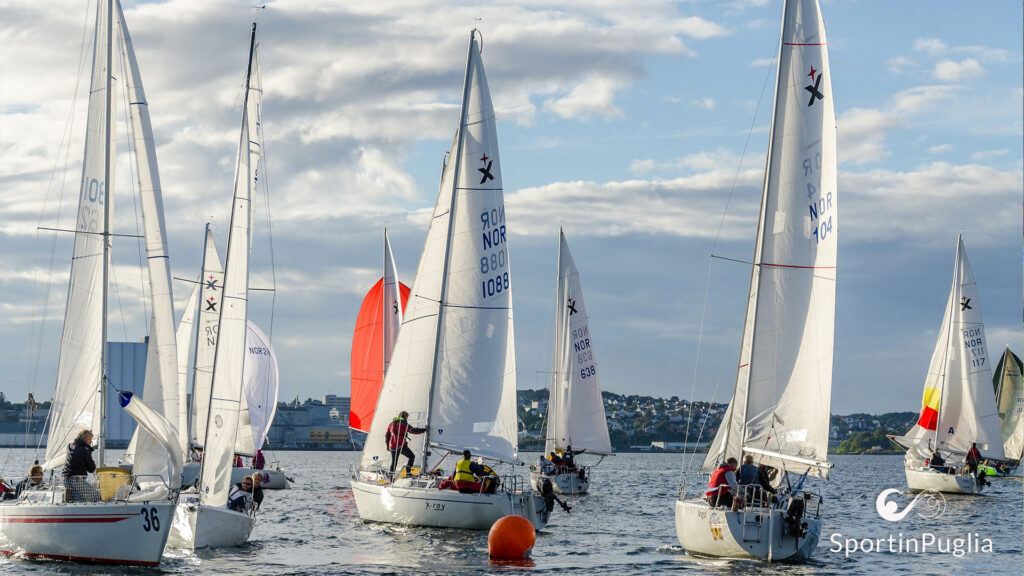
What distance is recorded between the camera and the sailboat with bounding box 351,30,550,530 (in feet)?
84.4

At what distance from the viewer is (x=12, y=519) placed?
63.8ft

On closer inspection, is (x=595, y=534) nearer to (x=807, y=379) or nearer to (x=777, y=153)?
(x=807, y=379)

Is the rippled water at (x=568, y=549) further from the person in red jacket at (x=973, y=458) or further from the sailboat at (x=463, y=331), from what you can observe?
the person in red jacket at (x=973, y=458)

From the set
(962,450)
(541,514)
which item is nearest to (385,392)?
(541,514)

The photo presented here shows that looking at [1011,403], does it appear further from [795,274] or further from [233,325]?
[233,325]

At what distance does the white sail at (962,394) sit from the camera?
4597 centimetres

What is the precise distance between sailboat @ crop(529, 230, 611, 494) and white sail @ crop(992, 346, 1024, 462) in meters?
29.3

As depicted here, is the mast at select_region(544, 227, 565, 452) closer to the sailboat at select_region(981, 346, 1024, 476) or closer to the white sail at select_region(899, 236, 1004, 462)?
the white sail at select_region(899, 236, 1004, 462)

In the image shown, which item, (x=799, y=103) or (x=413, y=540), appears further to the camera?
(x=413, y=540)

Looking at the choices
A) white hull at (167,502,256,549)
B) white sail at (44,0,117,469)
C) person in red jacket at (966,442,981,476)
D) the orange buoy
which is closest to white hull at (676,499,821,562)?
the orange buoy

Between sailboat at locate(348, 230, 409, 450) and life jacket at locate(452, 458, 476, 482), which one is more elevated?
sailboat at locate(348, 230, 409, 450)

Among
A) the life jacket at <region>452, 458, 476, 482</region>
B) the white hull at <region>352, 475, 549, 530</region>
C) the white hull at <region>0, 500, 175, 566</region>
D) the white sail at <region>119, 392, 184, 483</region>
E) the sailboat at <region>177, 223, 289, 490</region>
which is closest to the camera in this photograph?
the white hull at <region>0, 500, 175, 566</region>

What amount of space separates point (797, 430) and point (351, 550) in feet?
28.8

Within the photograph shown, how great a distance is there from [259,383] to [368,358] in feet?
15.4
